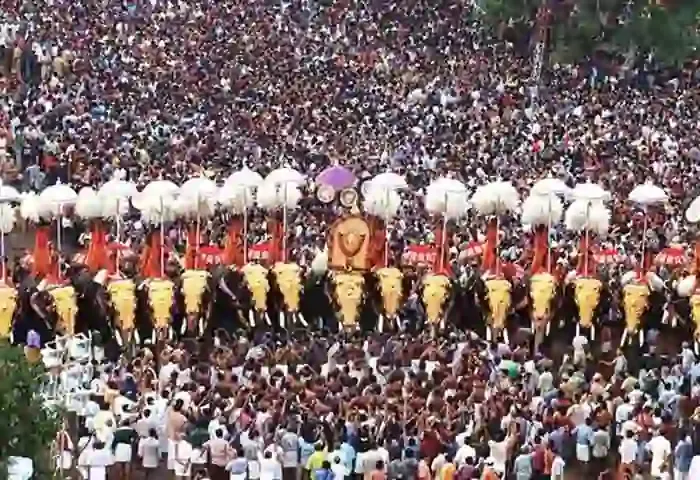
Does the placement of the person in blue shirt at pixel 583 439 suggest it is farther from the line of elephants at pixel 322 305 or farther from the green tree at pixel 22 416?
→ the green tree at pixel 22 416

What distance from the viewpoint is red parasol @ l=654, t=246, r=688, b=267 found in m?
22.2

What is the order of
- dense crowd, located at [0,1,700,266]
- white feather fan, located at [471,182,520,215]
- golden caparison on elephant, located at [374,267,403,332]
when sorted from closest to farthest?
golden caparison on elephant, located at [374,267,403,332] → white feather fan, located at [471,182,520,215] → dense crowd, located at [0,1,700,266]

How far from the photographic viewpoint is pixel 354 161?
94.6 ft

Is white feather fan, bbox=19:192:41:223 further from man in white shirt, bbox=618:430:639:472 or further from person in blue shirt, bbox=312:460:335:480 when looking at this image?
man in white shirt, bbox=618:430:639:472

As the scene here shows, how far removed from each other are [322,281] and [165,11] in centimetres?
1662

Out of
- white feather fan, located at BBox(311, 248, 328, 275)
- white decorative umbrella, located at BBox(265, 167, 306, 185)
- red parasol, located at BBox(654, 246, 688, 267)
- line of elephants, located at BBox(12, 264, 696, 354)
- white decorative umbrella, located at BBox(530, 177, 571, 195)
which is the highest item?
white decorative umbrella, located at BBox(265, 167, 306, 185)

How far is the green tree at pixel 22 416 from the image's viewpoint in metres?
11.8

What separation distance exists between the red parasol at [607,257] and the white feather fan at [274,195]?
12.8ft

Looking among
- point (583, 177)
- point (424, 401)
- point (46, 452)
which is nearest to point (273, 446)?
point (424, 401)

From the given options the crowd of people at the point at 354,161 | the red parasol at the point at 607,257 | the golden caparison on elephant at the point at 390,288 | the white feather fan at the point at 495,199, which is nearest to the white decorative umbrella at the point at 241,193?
the crowd of people at the point at 354,161

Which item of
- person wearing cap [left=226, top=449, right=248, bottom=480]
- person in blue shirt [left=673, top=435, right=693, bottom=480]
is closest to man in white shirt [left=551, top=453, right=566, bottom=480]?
person in blue shirt [left=673, top=435, right=693, bottom=480]

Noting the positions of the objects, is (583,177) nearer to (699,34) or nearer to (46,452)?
(699,34)

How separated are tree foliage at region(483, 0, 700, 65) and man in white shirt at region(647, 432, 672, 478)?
19326 millimetres

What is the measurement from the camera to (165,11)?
1490 inches
